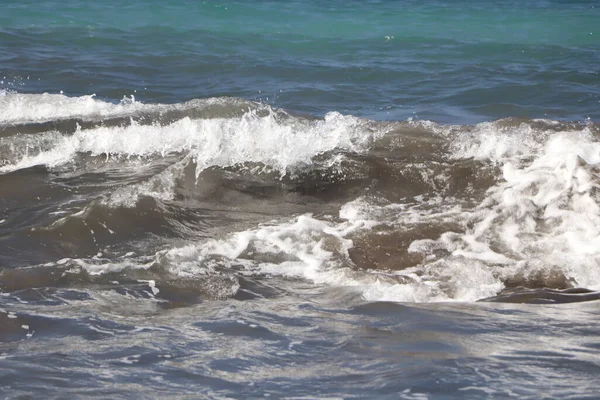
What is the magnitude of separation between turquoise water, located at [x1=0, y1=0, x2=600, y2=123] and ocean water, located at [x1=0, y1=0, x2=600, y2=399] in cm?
9

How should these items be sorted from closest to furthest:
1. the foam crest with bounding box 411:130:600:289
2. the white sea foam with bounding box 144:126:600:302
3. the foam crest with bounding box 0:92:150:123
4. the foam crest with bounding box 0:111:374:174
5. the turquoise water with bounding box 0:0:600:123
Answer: the white sea foam with bounding box 144:126:600:302
the foam crest with bounding box 411:130:600:289
the foam crest with bounding box 0:111:374:174
the foam crest with bounding box 0:92:150:123
the turquoise water with bounding box 0:0:600:123

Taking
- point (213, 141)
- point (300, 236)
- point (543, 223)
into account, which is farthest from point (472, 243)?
point (213, 141)

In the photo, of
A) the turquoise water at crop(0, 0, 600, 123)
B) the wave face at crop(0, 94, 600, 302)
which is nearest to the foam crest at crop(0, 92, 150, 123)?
the wave face at crop(0, 94, 600, 302)

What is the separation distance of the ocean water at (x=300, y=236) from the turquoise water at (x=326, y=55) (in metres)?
0.09

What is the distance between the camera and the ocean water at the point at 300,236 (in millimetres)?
3473

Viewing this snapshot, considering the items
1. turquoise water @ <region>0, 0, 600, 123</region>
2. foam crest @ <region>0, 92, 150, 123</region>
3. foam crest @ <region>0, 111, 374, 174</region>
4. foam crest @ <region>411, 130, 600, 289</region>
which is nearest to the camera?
foam crest @ <region>411, 130, 600, 289</region>

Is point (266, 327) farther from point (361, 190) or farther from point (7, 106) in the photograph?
point (7, 106)

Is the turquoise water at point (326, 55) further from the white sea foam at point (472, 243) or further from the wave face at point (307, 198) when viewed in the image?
the white sea foam at point (472, 243)

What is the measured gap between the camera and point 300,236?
5.77m

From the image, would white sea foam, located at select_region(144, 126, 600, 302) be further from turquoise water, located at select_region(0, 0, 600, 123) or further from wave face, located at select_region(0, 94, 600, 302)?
turquoise water, located at select_region(0, 0, 600, 123)

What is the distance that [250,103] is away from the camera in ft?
28.2

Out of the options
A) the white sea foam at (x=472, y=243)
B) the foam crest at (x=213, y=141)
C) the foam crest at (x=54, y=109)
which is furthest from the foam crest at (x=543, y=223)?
the foam crest at (x=54, y=109)

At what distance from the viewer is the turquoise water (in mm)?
10836

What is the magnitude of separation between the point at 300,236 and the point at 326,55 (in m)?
9.00
